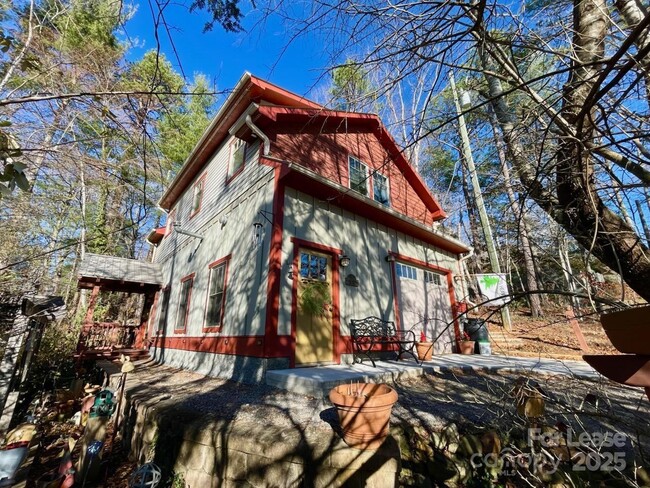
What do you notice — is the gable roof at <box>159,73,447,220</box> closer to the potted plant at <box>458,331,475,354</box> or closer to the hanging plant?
the hanging plant

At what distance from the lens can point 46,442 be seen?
4.51 metres

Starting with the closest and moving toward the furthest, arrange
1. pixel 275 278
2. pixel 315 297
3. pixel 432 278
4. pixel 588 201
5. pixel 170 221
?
pixel 588 201
pixel 275 278
pixel 315 297
pixel 432 278
pixel 170 221

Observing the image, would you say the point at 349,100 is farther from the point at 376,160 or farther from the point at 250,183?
the point at 376,160

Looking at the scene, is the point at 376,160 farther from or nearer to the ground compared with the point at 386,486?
farther from the ground

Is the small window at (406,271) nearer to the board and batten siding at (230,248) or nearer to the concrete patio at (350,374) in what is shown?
the concrete patio at (350,374)

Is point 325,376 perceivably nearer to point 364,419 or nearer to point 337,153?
point 364,419

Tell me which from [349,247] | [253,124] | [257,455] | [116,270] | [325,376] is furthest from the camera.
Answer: [116,270]

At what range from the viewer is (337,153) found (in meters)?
7.41

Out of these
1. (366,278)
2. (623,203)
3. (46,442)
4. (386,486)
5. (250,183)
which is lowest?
(46,442)

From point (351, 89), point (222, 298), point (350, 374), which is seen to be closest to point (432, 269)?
point (350, 374)

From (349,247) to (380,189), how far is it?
9.45 feet

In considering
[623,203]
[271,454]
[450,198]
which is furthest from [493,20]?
[450,198]

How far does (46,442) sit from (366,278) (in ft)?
20.2

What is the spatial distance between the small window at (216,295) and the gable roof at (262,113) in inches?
138
